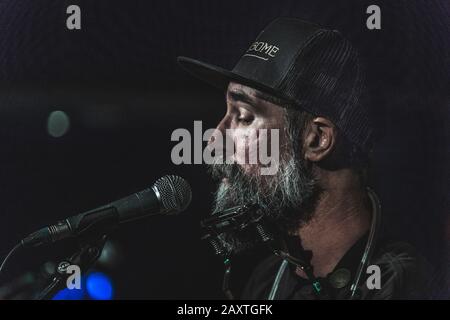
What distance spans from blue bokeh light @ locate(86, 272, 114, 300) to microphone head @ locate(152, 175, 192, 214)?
27.9 inches

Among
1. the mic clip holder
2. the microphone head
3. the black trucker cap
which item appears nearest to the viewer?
the microphone head

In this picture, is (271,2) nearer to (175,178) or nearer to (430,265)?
(175,178)

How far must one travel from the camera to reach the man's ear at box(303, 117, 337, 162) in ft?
8.13

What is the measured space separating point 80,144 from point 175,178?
2.53 feet

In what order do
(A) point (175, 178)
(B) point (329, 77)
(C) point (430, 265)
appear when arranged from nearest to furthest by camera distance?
(A) point (175, 178) < (B) point (329, 77) < (C) point (430, 265)

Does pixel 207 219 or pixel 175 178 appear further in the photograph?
pixel 207 219

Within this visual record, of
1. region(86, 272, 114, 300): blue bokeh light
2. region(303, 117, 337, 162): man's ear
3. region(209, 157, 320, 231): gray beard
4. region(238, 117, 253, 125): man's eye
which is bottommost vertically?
region(86, 272, 114, 300): blue bokeh light

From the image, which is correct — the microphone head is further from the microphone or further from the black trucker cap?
the black trucker cap

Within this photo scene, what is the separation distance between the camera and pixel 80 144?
279 cm

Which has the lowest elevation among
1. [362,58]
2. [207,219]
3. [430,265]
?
[430,265]

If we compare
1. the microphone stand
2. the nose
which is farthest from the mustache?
the microphone stand

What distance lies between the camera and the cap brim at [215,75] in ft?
8.04

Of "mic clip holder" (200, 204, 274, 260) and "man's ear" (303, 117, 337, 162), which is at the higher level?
"man's ear" (303, 117, 337, 162)
